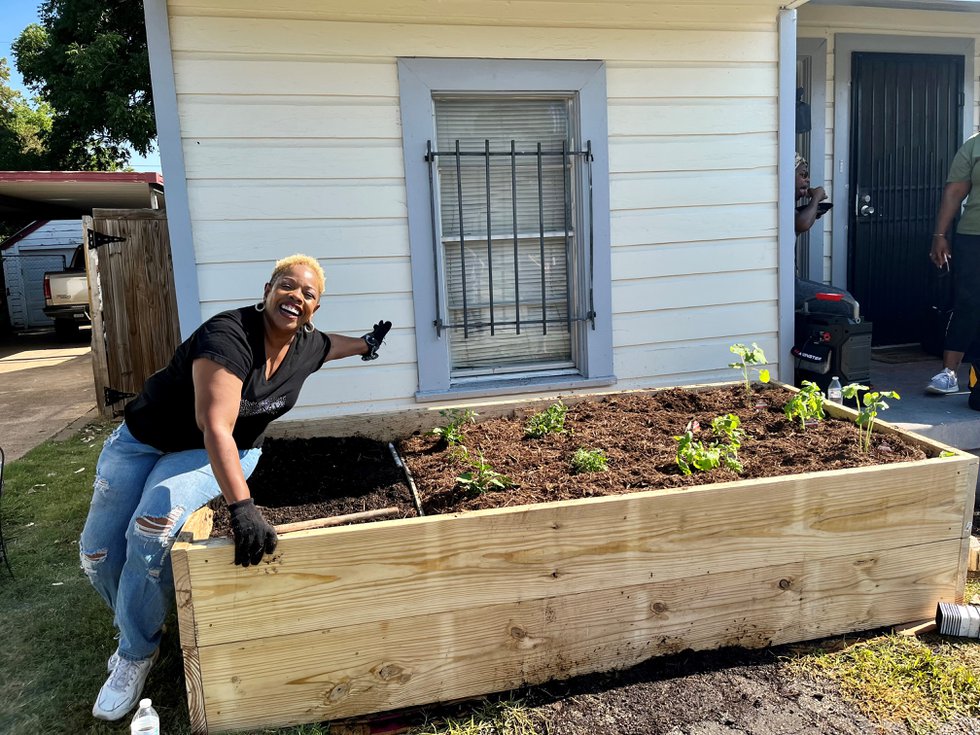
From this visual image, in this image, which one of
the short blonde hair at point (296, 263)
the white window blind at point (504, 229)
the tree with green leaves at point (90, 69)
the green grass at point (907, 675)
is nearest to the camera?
the green grass at point (907, 675)

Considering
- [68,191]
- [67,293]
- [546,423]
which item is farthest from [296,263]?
[67,293]

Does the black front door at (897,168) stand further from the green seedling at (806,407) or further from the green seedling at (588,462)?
the green seedling at (588,462)

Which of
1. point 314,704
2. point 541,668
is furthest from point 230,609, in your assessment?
point 541,668

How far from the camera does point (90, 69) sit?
55.9ft

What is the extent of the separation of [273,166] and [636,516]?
2654 mm

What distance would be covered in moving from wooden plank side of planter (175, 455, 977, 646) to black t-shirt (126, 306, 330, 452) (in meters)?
0.55

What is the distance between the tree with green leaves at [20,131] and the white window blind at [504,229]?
22048 mm

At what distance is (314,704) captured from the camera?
219cm

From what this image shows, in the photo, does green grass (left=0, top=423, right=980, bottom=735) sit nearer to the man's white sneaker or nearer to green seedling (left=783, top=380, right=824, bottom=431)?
green seedling (left=783, top=380, right=824, bottom=431)

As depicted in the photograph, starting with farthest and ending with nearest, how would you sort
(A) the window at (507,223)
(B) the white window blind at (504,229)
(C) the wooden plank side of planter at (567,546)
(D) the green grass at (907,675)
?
(B) the white window blind at (504,229), (A) the window at (507,223), (D) the green grass at (907,675), (C) the wooden plank side of planter at (567,546)

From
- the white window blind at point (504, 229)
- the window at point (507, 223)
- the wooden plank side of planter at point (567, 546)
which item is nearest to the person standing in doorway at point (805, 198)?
the window at point (507, 223)

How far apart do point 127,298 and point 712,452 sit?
18.9 ft

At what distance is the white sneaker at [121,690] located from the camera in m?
2.29

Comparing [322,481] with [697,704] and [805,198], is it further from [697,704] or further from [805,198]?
[805,198]
